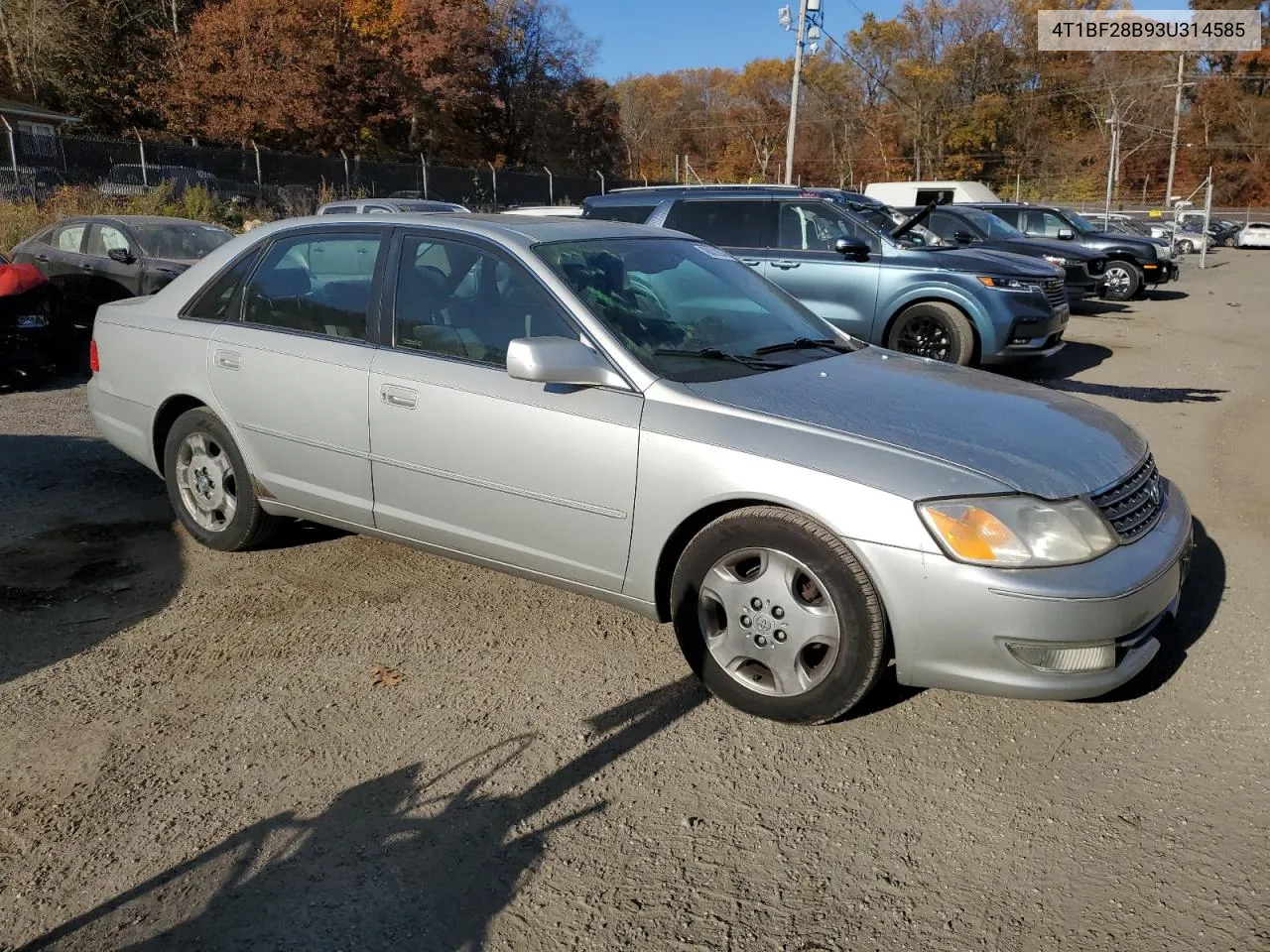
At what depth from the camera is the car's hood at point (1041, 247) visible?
1512 centimetres

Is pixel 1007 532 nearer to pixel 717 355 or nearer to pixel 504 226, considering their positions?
pixel 717 355

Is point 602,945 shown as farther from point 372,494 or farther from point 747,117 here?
point 747,117

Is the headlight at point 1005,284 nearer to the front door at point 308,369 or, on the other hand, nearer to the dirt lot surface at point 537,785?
the dirt lot surface at point 537,785

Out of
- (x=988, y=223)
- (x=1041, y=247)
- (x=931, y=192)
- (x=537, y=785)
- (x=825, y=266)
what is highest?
(x=931, y=192)

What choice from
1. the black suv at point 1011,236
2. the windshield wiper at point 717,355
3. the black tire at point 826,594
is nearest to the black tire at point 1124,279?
the black suv at point 1011,236

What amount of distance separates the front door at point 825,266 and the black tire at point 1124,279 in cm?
1120

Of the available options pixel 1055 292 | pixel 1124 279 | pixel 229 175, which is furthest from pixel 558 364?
pixel 229 175

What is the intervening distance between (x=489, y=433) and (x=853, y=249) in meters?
6.26

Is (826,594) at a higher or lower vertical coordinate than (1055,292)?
lower

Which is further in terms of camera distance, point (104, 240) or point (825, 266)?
point (104, 240)

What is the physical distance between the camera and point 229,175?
2642cm

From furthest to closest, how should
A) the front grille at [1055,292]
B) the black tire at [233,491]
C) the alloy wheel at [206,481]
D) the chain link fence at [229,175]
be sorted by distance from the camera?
the chain link fence at [229,175] → the front grille at [1055,292] → the alloy wheel at [206,481] → the black tire at [233,491]

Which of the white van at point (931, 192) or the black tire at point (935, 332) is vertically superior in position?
the white van at point (931, 192)

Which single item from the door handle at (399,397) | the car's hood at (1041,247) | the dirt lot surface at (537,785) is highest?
the car's hood at (1041,247)
